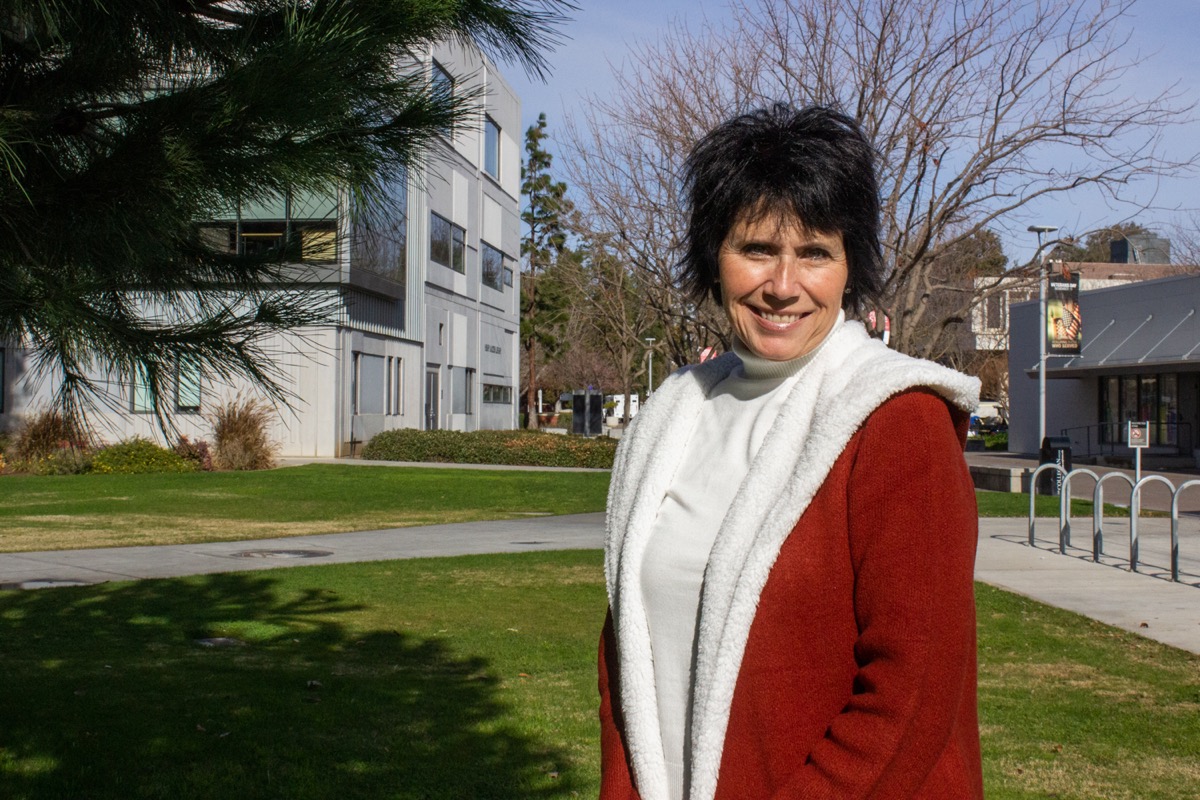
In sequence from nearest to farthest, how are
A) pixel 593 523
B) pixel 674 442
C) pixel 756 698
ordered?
pixel 756 698, pixel 674 442, pixel 593 523

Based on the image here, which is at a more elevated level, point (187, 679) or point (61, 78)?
point (61, 78)

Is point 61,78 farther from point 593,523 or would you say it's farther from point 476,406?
point 476,406

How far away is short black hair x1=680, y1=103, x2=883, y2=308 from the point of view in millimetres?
2246

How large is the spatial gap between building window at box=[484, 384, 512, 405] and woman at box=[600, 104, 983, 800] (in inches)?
1827

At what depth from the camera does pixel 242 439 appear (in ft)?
91.4

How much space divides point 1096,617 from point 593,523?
26.4ft

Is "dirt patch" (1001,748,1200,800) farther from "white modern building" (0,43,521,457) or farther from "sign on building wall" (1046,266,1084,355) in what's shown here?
"sign on building wall" (1046,266,1084,355)

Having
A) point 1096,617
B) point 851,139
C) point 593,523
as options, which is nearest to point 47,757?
point 851,139

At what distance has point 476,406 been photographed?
46781 mm

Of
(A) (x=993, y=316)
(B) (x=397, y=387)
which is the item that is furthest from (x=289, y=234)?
(A) (x=993, y=316)

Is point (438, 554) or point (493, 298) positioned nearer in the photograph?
point (438, 554)

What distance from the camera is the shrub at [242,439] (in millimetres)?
27453

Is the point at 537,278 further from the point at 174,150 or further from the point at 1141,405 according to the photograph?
the point at 174,150

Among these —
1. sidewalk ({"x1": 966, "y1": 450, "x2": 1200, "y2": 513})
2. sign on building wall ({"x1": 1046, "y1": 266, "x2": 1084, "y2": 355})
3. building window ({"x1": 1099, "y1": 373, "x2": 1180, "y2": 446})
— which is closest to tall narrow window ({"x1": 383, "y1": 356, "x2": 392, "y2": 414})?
sidewalk ({"x1": 966, "y1": 450, "x2": 1200, "y2": 513})
